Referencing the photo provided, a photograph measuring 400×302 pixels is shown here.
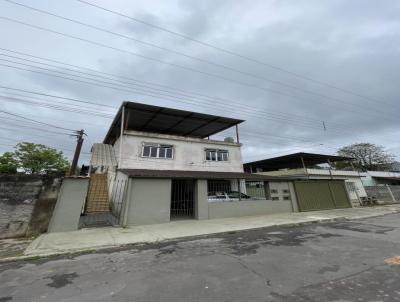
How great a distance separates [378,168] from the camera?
1881 inches

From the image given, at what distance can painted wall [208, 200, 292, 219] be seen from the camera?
1364 cm

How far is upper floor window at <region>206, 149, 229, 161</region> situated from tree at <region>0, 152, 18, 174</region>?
32.5m

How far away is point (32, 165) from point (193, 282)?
42309mm

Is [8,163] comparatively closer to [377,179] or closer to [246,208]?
[246,208]

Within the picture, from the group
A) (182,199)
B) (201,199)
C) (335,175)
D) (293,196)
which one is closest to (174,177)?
(201,199)

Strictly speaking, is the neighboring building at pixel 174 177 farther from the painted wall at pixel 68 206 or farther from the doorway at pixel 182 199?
the painted wall at pixel 68 206

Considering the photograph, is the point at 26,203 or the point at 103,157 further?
the point at 103,157

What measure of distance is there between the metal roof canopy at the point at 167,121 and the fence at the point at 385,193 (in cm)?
1928

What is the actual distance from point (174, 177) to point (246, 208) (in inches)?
221

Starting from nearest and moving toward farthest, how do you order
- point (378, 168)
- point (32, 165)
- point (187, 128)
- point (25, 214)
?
point (25, 214) → point (187, 128) → point (32, 165) → point (378, 168)

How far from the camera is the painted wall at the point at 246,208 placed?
13641mm

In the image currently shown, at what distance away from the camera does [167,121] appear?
63.9ft

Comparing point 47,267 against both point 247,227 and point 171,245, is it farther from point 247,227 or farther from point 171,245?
point 247,227

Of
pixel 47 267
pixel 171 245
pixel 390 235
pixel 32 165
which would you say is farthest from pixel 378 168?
pixel 32 165
